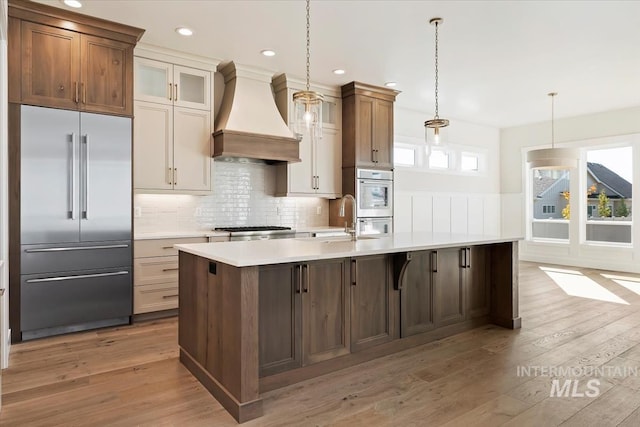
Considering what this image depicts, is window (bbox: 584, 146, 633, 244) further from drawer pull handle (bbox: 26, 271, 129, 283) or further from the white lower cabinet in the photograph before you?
drawer pull handle (bbox: 26, 271, 129, 283)

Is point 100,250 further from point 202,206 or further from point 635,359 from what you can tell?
point 635,359

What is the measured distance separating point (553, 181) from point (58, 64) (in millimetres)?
8434

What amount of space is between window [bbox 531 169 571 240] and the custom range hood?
5.78 metres

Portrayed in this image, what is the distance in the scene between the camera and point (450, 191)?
789 centimetres

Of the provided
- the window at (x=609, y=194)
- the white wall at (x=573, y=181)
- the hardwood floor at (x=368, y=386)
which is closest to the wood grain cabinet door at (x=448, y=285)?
the hardwood floor at (x=368, y=386)

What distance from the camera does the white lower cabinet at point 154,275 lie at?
4.09 metres

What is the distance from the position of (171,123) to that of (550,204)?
291 inches

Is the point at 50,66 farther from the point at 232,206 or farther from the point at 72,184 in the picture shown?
the point at 232,206

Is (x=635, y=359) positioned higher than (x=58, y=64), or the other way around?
(x=58, y=64)

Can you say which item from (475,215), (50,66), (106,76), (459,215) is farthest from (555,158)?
(50,66)

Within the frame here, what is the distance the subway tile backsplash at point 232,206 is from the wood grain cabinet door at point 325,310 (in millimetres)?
Result: 2634

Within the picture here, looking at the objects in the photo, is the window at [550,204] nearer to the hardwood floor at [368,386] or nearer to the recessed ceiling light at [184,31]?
the hardwood floor at [368,386]

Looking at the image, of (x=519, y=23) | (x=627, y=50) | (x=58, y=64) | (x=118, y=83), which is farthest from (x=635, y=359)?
(x=58, y=64)

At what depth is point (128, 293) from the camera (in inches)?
158
